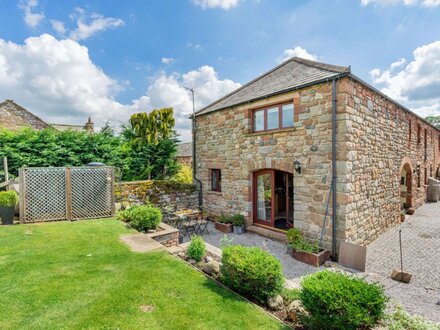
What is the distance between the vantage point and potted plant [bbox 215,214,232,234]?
33.5 ft

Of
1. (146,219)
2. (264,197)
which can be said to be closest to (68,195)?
(146,219)

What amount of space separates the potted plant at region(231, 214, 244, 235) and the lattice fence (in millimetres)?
4959

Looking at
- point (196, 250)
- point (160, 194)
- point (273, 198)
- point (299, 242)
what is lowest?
point (299, 242)

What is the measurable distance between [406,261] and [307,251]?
115 inches

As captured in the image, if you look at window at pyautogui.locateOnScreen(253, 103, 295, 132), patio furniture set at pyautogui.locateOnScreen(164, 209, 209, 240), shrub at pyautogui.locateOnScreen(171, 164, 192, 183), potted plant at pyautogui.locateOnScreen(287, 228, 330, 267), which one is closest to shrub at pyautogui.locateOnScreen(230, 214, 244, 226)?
patio furniture set at pyautogui.locateOnScreen(164, 209, 209, 240)

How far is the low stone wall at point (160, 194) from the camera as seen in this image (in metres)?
11.4

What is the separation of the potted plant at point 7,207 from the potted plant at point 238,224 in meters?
7.91

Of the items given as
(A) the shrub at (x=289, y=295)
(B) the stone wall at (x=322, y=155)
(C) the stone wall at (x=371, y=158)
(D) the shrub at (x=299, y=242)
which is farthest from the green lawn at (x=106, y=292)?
(C) the stone wall at (x=371, y=158)

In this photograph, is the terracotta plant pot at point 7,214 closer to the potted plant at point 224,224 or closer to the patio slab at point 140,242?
the patio slab at point 140,242

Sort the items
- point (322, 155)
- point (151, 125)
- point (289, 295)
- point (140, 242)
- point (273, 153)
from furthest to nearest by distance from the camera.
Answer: point (151, 125) < point (273, 153) < point (322, 155) < point (140, 242) < point (289, 295)

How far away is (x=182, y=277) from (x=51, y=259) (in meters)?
3.12

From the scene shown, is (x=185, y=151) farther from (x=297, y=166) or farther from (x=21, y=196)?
(x=297, y=166)

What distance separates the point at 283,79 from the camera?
31.0ft

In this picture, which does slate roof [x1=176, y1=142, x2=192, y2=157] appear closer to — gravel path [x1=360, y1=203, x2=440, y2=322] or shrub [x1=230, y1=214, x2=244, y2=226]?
shrub [x1=230, y1=214, x2=244, y2=226]
